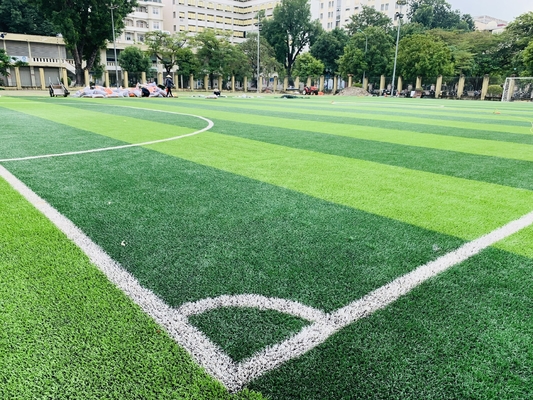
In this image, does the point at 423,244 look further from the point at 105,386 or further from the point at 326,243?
the point at 105,386

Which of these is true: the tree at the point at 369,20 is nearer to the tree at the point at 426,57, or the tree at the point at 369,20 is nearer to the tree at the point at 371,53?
the tree at the point at 371,53

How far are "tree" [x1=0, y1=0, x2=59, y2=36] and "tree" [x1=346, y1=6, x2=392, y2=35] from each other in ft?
159

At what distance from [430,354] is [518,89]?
1863 inches

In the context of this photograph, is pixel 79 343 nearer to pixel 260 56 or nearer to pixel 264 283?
pixel 264 283

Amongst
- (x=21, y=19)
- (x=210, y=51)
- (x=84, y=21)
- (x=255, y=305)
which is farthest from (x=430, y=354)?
(x=21, y=19)

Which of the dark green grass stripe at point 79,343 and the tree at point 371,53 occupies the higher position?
the tree at point 371,53

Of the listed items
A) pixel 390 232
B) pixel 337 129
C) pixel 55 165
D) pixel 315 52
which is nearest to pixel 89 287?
pixel 390 232

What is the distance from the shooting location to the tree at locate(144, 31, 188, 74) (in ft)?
172

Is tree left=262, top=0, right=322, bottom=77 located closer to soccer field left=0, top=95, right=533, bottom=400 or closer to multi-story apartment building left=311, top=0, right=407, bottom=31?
multi-story apartment building left=311, top=0, right=407, bottom=31

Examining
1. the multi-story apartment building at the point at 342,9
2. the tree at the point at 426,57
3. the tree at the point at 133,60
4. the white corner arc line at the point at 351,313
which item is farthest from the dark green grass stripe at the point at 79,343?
the multi-story apartment building at the point at 342,9

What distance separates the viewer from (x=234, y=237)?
3.18 meters

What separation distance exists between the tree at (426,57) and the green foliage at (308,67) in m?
14.9

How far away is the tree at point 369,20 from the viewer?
70.9 meters

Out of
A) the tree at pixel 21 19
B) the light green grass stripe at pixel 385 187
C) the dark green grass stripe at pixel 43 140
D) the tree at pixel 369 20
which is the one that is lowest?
the light green grass stripe at pixel 385 187
